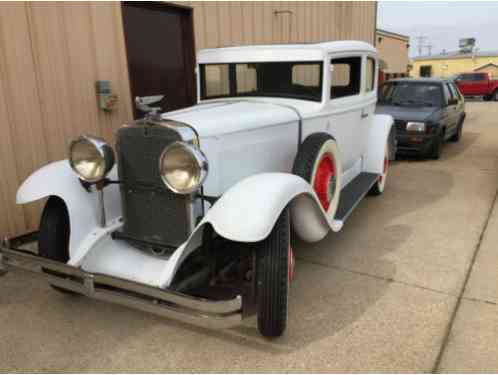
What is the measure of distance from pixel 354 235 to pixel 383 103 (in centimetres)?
465

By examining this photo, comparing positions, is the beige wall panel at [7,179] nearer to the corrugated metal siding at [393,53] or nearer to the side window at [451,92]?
the side window at [451,92]

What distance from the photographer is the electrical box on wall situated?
4414 millimetres

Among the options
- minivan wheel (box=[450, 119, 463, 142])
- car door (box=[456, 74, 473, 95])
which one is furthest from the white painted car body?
car door (box=[456, 74, 473, 95])

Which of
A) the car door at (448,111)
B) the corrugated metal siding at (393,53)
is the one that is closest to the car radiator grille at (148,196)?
the car door at (448,111)

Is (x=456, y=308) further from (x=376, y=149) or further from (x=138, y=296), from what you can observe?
(x=376, y=149)

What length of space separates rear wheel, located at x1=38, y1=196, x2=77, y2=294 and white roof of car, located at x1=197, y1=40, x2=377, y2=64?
191cm

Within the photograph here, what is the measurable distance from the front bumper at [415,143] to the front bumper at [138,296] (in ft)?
19.1

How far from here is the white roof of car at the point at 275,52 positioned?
359cm

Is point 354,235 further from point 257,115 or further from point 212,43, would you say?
point 212,43

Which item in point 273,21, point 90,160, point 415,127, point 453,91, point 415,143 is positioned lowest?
point 415,143

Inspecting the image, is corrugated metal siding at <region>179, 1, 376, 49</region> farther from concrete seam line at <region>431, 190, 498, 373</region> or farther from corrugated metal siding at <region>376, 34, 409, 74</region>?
corrugated metal siding at <region>376, 34, 409, 74</region>

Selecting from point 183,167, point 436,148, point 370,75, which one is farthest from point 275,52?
point 436,148

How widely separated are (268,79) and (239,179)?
1.23 m

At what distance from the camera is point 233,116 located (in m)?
2.99
